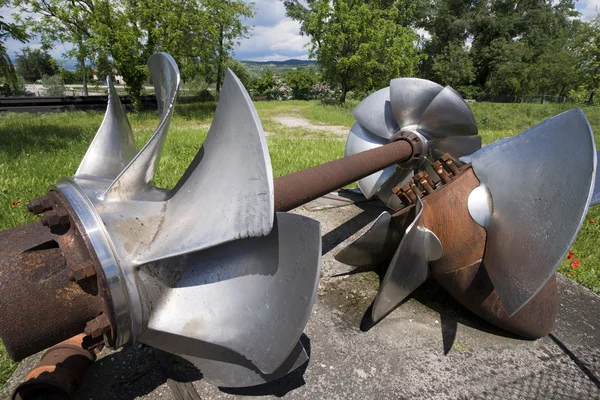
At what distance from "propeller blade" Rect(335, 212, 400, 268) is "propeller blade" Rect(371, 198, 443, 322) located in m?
A: 0.43

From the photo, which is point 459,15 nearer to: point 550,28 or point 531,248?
point 550,28

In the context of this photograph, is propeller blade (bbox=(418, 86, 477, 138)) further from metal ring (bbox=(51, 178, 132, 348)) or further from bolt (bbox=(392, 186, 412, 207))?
metal ring (bbox=(51, 178, 132, 348))

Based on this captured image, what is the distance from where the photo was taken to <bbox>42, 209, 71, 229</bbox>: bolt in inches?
55.6

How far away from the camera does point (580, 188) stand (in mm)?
1865

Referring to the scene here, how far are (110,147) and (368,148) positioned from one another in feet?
10.0

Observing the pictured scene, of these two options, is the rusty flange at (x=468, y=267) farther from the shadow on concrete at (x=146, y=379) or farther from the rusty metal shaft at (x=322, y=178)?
the shadow on concrete at (x=146, y=379)

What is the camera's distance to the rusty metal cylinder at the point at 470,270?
254 centimetres

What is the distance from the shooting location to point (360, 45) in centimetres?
2370

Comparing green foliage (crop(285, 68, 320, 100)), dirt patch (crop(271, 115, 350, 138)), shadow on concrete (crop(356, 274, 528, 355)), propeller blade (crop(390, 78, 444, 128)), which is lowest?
shadow on concrete (crop(356, 274, 528, 355))

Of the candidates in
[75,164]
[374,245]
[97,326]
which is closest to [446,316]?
[374,245]


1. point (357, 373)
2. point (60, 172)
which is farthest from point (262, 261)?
point (60, 172)

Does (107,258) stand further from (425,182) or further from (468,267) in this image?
(425,182)

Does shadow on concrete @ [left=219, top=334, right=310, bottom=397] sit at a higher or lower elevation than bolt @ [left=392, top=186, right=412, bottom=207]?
lower

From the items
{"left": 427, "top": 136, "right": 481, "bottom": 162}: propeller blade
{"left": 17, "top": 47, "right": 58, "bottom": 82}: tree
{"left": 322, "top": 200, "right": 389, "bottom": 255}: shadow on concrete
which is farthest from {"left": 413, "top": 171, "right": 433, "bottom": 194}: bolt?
{"left": 17, "top": 47, "right": 58, "bottom": 82}: tree
